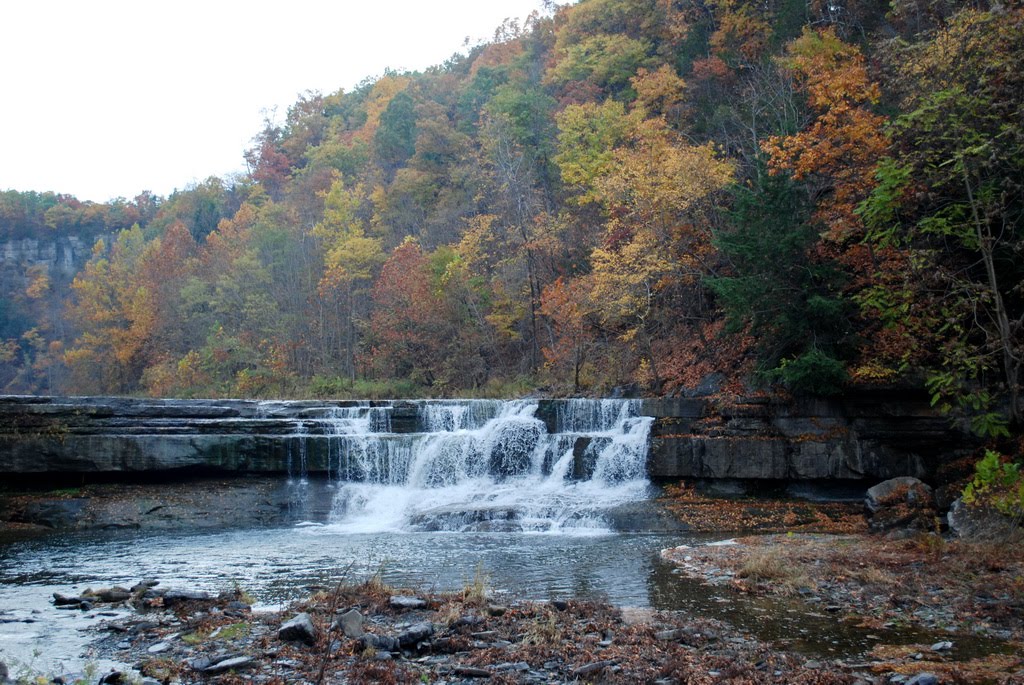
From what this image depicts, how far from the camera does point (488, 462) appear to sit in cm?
2217

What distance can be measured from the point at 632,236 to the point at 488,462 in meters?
10.6

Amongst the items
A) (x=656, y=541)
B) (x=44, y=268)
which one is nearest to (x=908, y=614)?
(x=656, y=541)

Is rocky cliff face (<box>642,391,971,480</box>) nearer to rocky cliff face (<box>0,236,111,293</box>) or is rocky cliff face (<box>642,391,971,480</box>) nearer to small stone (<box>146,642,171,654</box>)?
small stone (<box>146,642,171,654</box>)

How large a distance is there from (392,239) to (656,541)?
32628mm

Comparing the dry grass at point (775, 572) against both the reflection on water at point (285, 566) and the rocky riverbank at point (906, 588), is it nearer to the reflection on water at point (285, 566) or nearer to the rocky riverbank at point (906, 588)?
the rocky riverbank at point (906, 588)

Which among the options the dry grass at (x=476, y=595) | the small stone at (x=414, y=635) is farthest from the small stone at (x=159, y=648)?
the dry grass at (x=476, y=595)

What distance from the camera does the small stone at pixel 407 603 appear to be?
956 centimetres

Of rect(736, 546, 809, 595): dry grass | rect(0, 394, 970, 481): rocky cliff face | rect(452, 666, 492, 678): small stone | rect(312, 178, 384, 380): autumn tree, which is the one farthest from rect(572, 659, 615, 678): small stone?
rect(312, 178, 384, 380): autumn tree

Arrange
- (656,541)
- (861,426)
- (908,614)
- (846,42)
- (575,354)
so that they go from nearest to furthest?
(908,614)
(656,541)
(861,426)
(846,42)
(575,354)

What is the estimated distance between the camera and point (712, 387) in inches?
871

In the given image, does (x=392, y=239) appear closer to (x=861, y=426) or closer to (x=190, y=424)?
(x=190, y=424)

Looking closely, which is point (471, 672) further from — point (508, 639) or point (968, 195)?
point (968, 195)

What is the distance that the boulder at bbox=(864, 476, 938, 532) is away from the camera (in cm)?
1641

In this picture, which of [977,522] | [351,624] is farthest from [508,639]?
[977,522]
